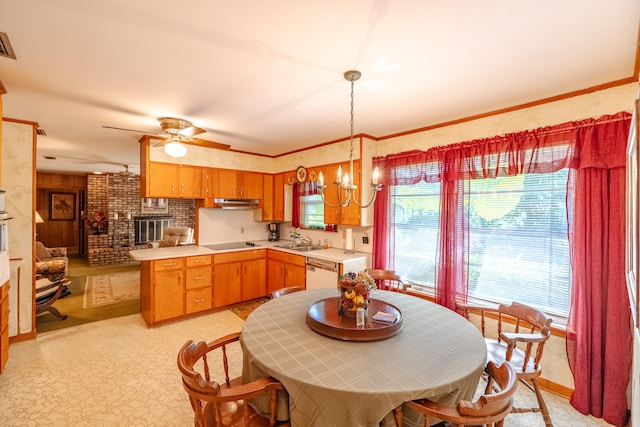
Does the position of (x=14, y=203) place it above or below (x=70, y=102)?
below

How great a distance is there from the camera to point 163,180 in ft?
12.9

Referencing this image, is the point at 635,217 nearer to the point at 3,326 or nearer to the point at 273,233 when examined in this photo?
the point at 3,326

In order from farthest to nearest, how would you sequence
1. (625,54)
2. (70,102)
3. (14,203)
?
(14,203), (70,102), (625,54)

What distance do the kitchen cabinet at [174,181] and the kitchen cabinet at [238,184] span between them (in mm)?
293

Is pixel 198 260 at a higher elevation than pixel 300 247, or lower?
lower

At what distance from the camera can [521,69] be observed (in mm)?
1945

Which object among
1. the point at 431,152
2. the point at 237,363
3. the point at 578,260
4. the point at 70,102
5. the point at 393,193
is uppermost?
the point at 70,102

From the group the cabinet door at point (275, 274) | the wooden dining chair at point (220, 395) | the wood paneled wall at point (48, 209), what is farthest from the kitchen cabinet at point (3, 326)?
the wood paneled wall at point (48, 209)

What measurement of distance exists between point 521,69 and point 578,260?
5.12 feet

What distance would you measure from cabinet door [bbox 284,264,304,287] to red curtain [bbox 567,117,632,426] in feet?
9.31

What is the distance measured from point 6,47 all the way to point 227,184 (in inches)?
115

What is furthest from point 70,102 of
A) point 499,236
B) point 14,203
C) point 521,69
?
point 499,236

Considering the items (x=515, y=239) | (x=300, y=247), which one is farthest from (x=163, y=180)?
(x=515, y=239)

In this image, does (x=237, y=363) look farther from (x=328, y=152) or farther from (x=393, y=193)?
Answer: (x=328, y=152)
